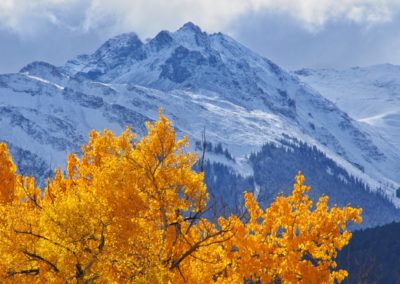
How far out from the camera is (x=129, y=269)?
59.7 ft

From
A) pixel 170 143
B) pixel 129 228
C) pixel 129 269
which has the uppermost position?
pixel 170 143

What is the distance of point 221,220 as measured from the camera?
22.9 meters

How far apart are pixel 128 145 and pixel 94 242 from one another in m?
4.49

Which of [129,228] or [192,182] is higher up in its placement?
[192,182]

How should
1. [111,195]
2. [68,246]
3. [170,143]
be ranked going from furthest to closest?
[170,143] < [111,195] < [68,246]

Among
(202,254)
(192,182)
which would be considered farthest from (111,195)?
(202,254)

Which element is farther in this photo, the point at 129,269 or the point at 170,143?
the point at 170,143

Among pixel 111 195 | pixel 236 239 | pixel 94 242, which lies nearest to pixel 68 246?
pixel 94 242

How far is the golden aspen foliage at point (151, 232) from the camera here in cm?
1802

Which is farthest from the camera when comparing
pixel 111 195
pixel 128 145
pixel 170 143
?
pixel 128 145

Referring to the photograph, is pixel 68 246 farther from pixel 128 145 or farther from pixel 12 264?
pixel 128 145

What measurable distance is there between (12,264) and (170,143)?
597 cm

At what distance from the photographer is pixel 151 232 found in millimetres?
18828

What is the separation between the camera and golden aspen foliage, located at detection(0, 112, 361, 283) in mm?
18016
